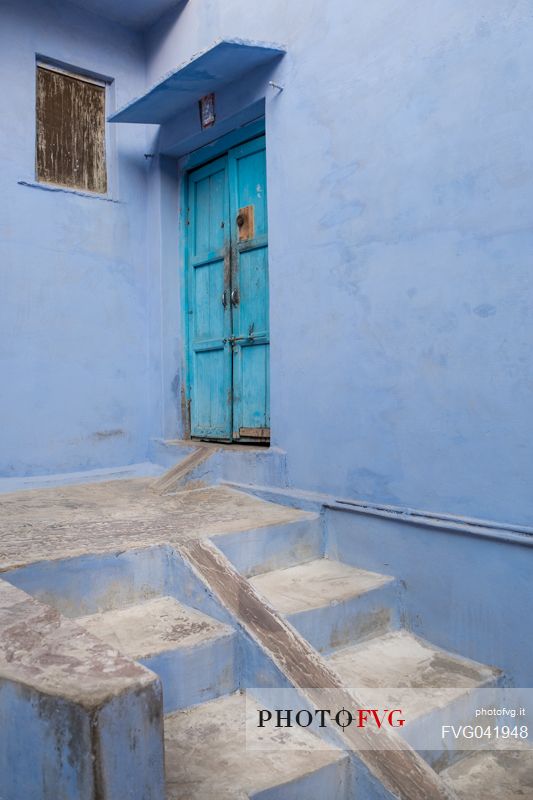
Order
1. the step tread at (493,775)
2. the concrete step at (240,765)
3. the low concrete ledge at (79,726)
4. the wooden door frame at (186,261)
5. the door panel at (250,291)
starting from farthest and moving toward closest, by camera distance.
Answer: the wooden door frame at (186,261), the door panel at (250,291), the step tread at (493,775), the concrete step at (240,765), the low concrete ledge at (79,726)

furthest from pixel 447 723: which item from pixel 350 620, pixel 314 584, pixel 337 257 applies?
pixel 337 257

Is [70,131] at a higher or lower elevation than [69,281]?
higher

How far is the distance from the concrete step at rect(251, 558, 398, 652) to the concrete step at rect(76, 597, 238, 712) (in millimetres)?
305

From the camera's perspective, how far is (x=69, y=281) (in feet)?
15.5

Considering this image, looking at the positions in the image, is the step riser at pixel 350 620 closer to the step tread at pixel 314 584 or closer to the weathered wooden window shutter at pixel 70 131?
the step tread at pixel 314 584

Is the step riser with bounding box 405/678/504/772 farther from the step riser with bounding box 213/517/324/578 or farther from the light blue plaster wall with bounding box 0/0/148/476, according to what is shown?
the light blue plaster wall with bounding box 0/0/148/476

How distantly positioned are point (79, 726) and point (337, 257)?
9.30ft

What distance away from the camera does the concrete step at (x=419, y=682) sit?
7.63 ft

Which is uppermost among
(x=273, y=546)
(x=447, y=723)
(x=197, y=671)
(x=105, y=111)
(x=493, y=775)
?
(x=105, y=111)

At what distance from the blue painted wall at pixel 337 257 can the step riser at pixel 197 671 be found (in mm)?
1240

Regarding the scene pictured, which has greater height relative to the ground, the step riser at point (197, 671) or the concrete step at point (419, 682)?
the step riser at point (197, 671)

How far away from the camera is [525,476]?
2627 mm

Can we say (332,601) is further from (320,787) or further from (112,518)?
(112,518)

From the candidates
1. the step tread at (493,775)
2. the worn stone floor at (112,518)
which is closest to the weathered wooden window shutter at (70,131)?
the worn stone floor at (112,518)
